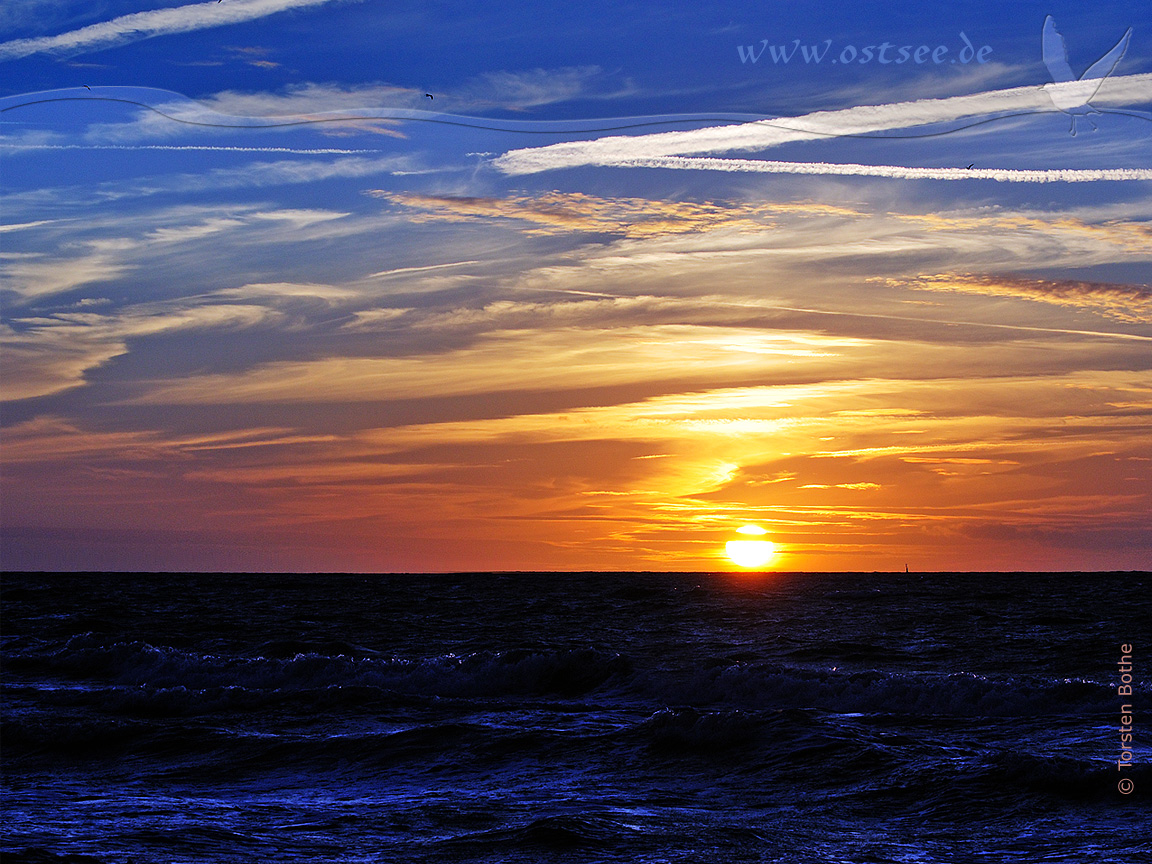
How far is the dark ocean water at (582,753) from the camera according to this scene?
11.0 metres

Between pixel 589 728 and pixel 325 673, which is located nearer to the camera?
pixel 589 728

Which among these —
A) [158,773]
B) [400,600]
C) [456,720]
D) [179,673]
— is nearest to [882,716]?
[456,720]

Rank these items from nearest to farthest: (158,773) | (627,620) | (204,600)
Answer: (158,773) → (627,620) → (204,600)

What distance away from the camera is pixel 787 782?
1393cm

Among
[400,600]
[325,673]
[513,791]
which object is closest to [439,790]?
[513,791]

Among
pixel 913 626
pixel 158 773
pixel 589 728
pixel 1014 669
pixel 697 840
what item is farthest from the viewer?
pixel 913 626

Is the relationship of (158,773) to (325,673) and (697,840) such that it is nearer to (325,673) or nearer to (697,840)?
(697,840)

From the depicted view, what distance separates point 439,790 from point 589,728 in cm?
487

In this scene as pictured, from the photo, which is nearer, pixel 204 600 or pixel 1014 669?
pixel 1014 669

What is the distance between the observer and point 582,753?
16.0 metres

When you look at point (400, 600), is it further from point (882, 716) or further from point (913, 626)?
point (882, 716)

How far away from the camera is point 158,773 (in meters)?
14.7

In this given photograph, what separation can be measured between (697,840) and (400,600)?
54.5 m

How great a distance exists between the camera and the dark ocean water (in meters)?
11.0
